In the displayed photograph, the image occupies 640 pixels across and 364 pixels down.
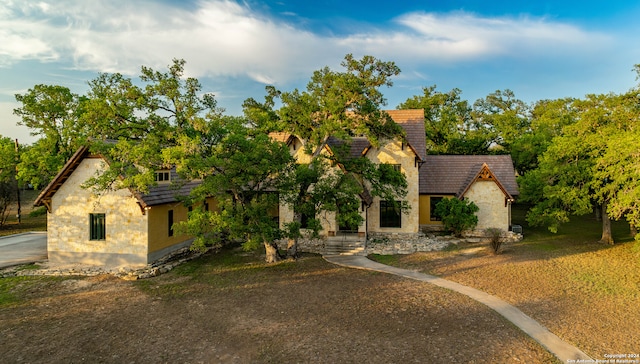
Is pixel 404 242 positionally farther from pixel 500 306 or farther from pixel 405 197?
pixel 500 306

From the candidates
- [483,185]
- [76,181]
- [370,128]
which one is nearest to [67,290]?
[76,181]

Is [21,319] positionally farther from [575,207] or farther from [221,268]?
[575,207]

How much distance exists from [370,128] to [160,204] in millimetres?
12510

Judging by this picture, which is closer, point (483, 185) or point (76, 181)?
point (76, 181)

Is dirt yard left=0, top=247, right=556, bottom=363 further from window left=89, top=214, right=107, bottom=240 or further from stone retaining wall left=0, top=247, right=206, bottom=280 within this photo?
window left=89, top=214, right=107, bottom=240

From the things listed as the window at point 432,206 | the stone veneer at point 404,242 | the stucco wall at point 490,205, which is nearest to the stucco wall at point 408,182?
the stone veneer at point 404,242

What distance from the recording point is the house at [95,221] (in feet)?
61.1

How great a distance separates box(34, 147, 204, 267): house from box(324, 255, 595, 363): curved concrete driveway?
9.83m

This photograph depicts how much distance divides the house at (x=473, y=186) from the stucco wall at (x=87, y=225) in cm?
2062

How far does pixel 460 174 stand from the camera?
29.1 m

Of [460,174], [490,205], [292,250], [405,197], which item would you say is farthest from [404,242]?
[460,174]

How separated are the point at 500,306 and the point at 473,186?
15.8 metres

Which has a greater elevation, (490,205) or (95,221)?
(490,205)

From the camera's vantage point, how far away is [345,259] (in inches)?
795
